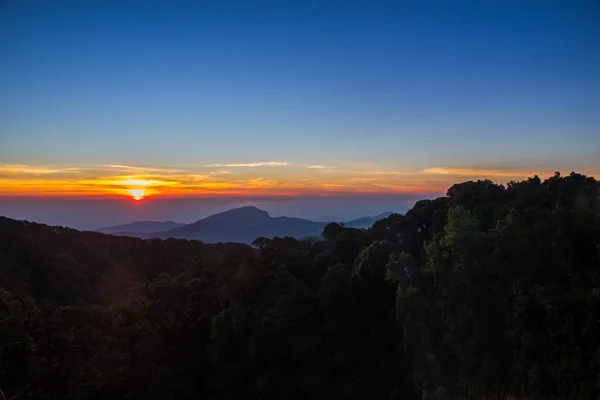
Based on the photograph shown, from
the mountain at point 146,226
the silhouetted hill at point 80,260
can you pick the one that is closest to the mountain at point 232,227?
the mountain at point 146,226

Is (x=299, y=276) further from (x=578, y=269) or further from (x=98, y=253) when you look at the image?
(x=98, y=253)

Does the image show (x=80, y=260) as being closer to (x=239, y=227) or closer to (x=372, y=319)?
(x=372, y=319)

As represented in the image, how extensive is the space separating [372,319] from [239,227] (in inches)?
3079

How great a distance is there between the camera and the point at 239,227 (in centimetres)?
8919

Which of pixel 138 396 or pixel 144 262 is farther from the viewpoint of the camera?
pixel 144 262

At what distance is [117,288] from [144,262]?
14.1 ft

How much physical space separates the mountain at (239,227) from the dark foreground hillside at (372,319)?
57544mm

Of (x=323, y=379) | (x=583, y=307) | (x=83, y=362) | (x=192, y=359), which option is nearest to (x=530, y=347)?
(x=583, y=307)

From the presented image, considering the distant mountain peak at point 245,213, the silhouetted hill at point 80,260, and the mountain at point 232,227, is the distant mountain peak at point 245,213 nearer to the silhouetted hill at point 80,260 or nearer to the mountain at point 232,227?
the mountain at point 232,227

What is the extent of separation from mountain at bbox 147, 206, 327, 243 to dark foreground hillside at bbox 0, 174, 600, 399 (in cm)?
5754

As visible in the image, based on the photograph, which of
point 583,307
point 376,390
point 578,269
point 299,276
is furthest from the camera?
point 299,276

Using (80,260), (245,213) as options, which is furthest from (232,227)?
(80,260)

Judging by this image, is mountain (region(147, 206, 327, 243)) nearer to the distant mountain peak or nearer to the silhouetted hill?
the distant mountain peak

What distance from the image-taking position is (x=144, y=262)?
32281 millimetres
